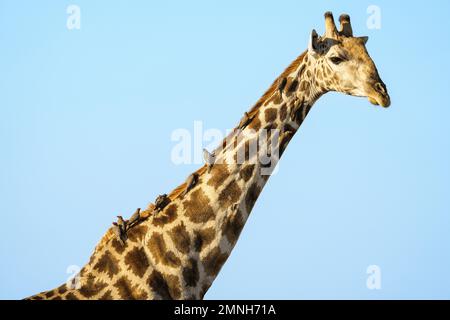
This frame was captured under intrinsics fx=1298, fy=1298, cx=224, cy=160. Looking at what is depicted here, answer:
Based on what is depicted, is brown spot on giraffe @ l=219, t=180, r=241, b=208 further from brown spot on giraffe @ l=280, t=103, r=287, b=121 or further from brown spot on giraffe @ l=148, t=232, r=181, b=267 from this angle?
brown spot on giraffe @ l=280, t=103, r=287, b=121

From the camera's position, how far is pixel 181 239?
18.0 meters

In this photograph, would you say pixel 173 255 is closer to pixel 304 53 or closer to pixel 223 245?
pixel 223 245

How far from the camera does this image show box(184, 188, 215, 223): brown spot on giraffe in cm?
1808

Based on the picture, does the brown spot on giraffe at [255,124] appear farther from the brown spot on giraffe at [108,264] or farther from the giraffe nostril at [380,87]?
the brown spot on giraffe at [108,264]

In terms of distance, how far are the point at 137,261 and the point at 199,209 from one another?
1123mm

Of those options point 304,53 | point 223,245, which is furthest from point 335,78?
point 223,245

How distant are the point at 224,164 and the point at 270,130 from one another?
81cm

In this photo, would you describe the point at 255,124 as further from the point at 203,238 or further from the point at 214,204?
the point at 203,238

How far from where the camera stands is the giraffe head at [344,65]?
59.1ft

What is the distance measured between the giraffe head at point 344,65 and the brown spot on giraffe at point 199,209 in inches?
92.4

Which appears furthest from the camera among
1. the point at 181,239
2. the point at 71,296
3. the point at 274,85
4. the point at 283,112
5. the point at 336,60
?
the point at 274,85

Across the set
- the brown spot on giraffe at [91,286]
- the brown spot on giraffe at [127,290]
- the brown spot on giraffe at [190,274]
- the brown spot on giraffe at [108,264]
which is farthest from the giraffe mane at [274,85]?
the brown spot on giraffe at [91,286]

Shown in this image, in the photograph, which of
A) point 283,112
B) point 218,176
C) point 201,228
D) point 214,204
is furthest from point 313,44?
point 201,228

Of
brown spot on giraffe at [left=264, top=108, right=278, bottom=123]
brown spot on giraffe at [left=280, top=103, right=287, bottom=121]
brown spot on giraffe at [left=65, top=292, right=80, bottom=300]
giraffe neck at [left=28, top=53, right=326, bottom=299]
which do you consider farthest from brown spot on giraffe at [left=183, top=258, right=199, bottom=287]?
brown spot on giraffe at [left=280, top=103, right=287, bottom=121]
